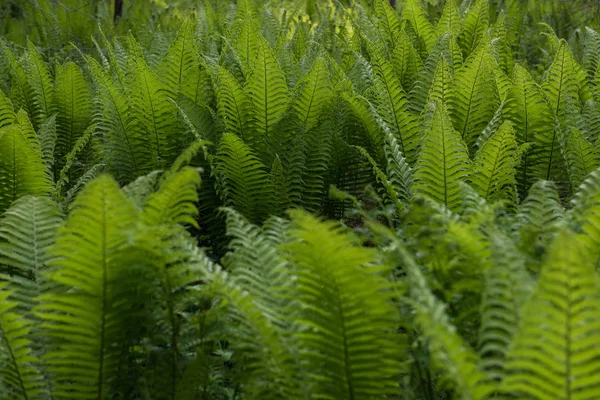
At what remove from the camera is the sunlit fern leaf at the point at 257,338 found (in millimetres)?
1512

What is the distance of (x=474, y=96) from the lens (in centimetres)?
288

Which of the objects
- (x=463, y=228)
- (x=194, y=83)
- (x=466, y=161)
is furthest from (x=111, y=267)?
(x=194, y=83)

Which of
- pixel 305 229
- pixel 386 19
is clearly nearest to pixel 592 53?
pixel 386 19

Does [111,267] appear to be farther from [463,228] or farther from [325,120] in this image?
[325,120]

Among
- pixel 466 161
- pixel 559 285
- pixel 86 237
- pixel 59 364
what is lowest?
pixel 59 364

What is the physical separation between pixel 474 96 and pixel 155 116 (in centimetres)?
132

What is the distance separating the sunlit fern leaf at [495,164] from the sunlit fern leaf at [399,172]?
0.74 ft

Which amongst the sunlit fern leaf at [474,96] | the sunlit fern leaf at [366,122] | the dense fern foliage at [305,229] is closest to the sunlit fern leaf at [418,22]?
the dense fern foliage at [305,229]

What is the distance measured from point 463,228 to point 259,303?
516 millimetres

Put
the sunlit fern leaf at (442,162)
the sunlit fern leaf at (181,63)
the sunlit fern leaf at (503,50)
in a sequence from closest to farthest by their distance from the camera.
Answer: the sunlit fern leaf at (442,162) → the sunlit fern leaf at (181,63) → the sunlit fern leaf at (503,50)

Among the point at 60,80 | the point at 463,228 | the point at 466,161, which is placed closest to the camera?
the point at 463,228

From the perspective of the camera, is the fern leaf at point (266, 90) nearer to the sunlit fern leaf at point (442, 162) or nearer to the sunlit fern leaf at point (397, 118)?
the sunlit fern leaf at point (397, 118)

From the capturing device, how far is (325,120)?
2744 millimetres

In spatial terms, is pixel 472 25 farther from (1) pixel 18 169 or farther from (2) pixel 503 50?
(1) pixel 18 169
